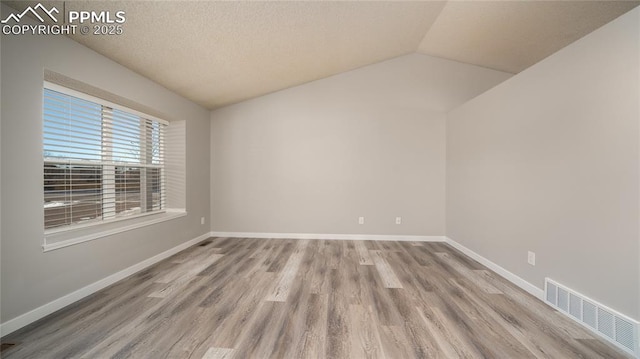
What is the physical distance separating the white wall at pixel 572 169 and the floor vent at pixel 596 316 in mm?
60

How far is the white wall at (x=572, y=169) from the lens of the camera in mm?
1524

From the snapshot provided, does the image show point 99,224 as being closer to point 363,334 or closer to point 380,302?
point 363,334

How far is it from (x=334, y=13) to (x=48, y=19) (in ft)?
8.07

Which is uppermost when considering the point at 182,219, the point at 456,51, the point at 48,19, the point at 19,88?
the point at 456,51

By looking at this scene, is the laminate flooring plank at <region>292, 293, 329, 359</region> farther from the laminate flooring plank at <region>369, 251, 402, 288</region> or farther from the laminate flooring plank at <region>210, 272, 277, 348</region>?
the laminate flooring plank at <region>369, 251, 402, 288</region>

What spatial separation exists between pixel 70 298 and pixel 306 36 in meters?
3.53

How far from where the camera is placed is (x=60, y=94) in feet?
6.69

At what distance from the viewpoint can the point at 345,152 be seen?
413cm

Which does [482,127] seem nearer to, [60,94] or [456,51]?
[456,51]

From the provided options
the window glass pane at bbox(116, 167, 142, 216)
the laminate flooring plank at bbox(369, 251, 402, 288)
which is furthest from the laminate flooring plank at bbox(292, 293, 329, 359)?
the window glass pane at bbox(116, 167, 142, 216)

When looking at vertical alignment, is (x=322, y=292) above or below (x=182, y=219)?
below

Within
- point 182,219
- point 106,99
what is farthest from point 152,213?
point 106,99

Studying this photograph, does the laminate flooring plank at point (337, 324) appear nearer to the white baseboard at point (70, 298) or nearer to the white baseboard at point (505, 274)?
the white baseboard at point (505, 274)

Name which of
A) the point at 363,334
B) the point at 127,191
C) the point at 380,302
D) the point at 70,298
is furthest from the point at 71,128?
the point at 380,302
